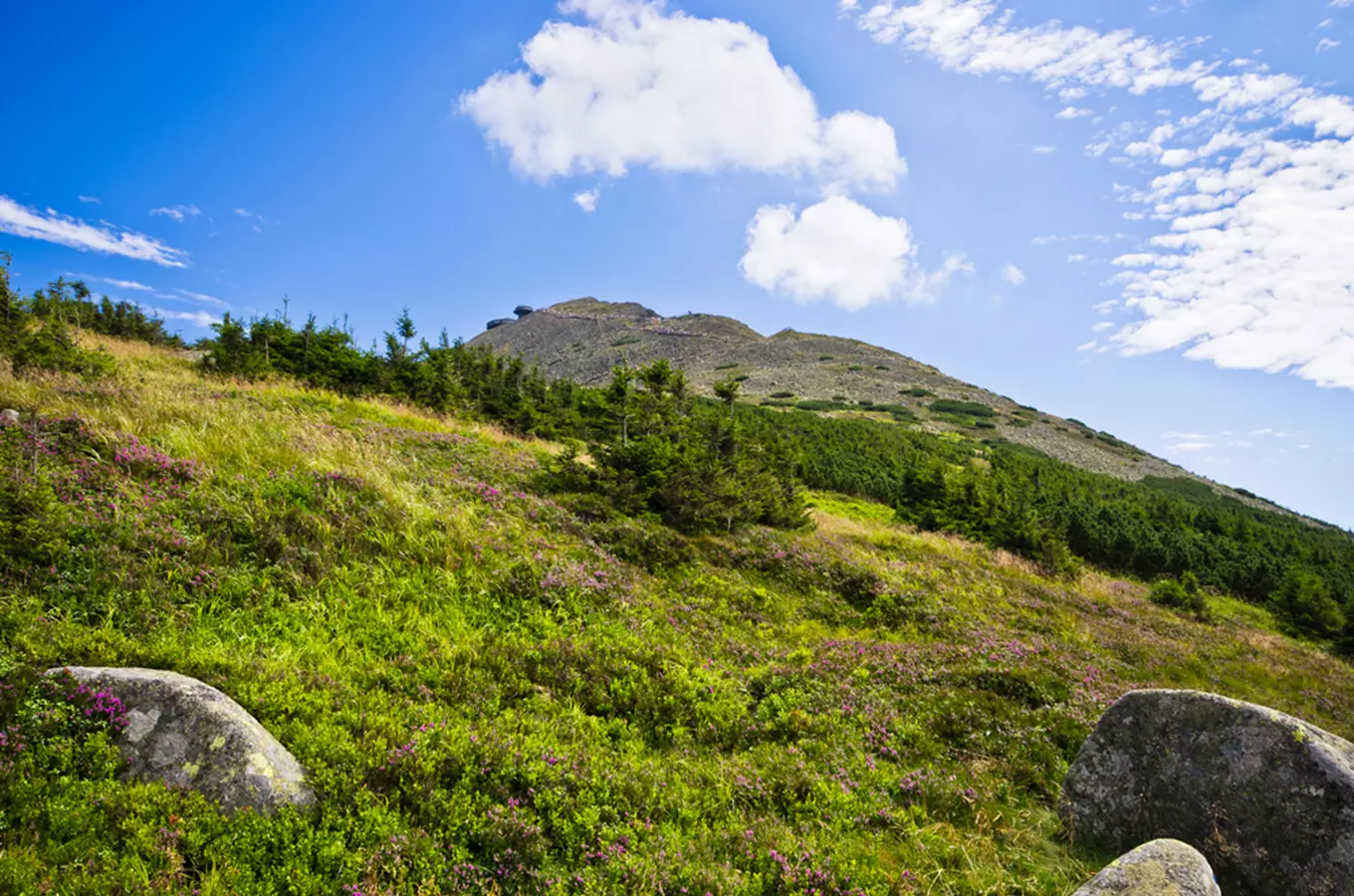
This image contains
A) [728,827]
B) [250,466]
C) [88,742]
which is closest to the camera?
[88,742]

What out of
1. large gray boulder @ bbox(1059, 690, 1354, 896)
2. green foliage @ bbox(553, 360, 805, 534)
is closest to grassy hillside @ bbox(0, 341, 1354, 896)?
large gray boulder @ bbox(1059, 690, 1354, 896)

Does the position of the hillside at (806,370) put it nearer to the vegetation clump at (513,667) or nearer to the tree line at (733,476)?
the tree line at (733,476)

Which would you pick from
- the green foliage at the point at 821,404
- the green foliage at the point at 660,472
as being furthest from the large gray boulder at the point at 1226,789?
the green foliage at the point at 821,404

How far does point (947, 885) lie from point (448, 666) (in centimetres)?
492

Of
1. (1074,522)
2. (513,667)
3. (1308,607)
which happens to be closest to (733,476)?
(513,667)

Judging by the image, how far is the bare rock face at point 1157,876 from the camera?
3521 mm

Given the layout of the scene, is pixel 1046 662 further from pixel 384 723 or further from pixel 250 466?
pixel 250 466

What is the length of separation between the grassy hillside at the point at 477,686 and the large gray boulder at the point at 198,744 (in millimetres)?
157

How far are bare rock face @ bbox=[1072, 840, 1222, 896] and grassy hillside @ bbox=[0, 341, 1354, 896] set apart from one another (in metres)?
0.90

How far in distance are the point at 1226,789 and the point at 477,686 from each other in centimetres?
674

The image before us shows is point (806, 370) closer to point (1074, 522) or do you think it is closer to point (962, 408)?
point (962, 408)

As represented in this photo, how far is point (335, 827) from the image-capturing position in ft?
12.5

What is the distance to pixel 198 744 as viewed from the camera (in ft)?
12.7

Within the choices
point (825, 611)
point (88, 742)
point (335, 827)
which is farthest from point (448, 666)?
point (825, 611)
